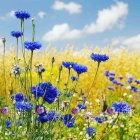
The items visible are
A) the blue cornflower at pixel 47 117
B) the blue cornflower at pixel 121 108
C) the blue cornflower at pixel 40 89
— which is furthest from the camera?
→ the blue cornflower at pixel 121 108

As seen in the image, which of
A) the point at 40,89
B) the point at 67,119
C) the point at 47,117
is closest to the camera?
the point at 40,89

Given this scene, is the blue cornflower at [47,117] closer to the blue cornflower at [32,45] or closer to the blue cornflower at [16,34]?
the blue cornflower at [32,45]

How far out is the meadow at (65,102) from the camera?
331 cm

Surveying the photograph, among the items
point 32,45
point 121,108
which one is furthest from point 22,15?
point 121,108

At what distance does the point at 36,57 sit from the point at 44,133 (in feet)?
28.3

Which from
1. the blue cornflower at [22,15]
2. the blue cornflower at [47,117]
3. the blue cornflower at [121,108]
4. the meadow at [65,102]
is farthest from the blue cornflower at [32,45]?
the blue cornflower at [121,108]

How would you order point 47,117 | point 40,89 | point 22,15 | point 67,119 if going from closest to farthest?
point 40,89
point 47,117
point 22,15
point 67,119

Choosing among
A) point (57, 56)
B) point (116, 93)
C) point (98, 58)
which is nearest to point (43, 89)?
point (98, 58)

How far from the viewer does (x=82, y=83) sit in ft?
31.4

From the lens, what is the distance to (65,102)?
12.9 ft

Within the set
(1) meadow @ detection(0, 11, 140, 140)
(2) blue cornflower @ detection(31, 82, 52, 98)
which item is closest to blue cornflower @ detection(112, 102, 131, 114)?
(1) meadow @ detection(0, 11, 140, 140)

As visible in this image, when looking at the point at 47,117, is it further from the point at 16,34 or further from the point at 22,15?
the point at 22,15

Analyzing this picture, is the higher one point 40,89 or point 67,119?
point 40,89

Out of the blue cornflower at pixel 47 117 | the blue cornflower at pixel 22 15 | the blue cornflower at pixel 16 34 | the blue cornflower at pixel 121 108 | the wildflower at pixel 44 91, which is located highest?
the blue cornflower at pixel 22 15
